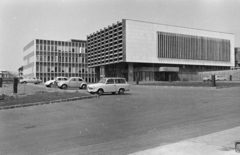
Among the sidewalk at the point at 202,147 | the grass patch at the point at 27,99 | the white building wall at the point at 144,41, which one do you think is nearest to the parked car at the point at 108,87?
the grass patch at the point at 27,99

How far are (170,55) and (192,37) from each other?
10283 mm

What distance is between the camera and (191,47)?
8081 centimetres

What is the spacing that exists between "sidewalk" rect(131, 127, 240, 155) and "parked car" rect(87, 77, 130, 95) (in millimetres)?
17045

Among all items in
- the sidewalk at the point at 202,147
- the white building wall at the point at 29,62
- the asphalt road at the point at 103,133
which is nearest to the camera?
the sidewalk at the point at 202,147

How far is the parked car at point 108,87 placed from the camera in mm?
23500

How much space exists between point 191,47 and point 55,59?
48198mm

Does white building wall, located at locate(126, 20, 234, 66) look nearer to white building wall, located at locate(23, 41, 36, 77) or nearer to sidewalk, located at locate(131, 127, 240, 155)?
A: white building wall, located at locate(23, 41, 36, 77)

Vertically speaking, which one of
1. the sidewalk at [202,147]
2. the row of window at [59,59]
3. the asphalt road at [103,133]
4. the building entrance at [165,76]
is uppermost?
the row of window at [59,59]

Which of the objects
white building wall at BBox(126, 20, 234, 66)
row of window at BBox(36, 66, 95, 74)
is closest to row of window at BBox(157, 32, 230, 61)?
white building wall at BBox(126, 20, 234, 66)

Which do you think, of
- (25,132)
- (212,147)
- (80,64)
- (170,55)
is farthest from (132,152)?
(80,64)

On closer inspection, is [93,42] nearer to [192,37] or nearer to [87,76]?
[87,76]

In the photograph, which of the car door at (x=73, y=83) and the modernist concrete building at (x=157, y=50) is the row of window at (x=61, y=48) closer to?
the modernist concrete building at (x=157, y=50)

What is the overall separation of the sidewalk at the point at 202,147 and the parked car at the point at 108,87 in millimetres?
17045

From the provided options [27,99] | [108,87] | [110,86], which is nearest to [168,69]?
[110,86]
